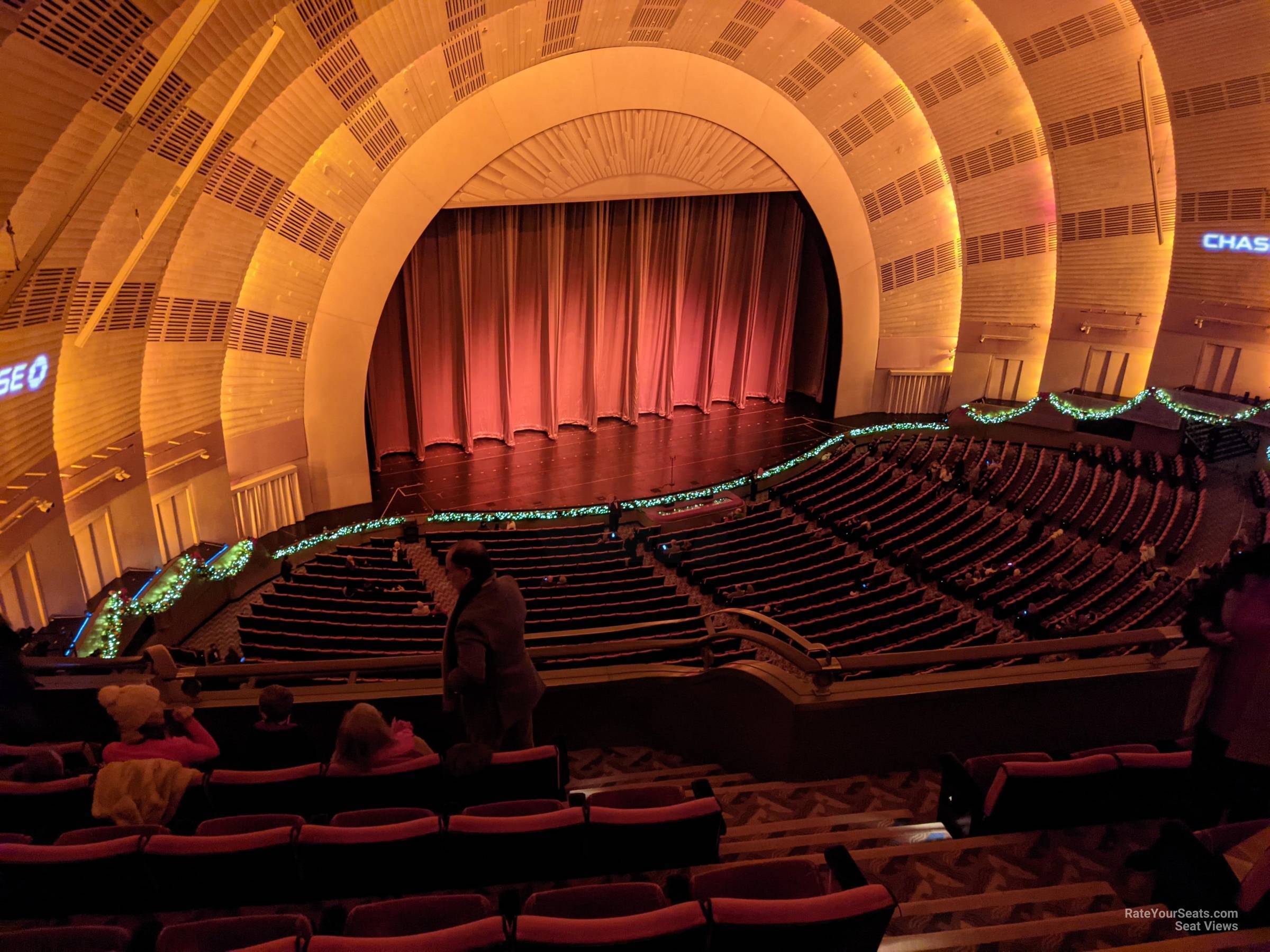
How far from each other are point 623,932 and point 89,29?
7.40 metres

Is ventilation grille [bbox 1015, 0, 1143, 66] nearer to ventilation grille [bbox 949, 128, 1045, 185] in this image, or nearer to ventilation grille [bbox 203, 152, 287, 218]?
ventilation grille [bbox 949, 128, 1045, 185]

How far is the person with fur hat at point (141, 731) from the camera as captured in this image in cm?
309

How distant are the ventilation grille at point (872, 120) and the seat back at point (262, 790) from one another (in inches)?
699

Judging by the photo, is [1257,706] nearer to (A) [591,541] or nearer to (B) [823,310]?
(A) [591,541]

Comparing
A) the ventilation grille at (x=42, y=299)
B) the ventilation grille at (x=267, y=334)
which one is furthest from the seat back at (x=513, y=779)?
the ventilation grille at (x=267, y=334)

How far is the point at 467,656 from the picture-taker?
3264 mm

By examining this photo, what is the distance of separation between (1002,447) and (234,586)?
14517 millimetres

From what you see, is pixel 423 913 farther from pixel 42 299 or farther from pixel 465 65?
pixel 465 65

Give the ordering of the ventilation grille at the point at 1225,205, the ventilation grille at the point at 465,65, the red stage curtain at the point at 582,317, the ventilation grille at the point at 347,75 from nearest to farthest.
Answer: the ventilation grille at the point at 347,75
the ventilation grille at the point at 465,65
the ventilation grille at the point at 1225,205
the red stage curtain at the point at 582,317

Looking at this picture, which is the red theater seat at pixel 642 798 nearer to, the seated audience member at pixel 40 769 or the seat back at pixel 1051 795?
the seat back at pixel 1051 795

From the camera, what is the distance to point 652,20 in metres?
14.5

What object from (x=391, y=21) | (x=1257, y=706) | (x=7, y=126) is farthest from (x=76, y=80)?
(x=1257, y=706)

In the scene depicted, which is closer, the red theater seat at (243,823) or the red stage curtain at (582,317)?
the red theater seat at (243,823)

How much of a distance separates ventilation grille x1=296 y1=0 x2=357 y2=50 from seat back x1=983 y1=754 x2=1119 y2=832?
10.1 m
